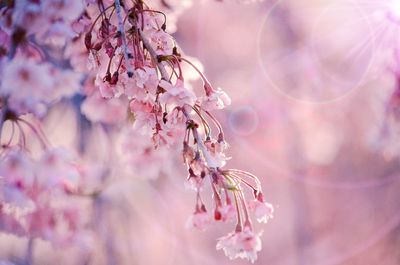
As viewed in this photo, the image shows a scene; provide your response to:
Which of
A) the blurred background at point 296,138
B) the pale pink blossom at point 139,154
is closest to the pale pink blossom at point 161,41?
the pale pink blossom at point 139,154

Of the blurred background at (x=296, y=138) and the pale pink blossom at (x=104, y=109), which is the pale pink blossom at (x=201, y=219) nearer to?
the pale pink blossom at (x=104, y=109)

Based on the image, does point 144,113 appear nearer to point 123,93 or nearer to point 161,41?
point 123,93

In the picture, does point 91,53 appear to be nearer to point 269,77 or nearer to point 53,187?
point 53,187

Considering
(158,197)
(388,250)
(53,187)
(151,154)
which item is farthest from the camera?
(388,250)

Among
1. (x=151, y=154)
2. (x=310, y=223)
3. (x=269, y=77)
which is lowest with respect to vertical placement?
(x=151, y=154)

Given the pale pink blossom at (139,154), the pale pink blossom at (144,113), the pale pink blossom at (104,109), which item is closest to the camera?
the pale pink blossom at (144,113)

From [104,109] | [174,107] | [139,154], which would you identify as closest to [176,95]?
[174,107]

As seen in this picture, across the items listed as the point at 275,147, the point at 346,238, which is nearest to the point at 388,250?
the point at 346,238
